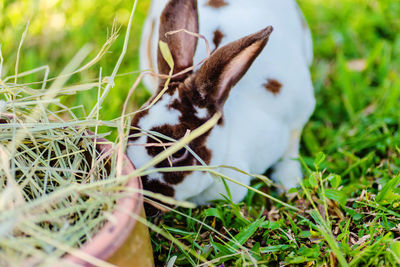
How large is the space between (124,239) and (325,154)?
4.15 feet

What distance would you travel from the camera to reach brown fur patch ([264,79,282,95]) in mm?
1966

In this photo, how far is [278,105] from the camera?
6.51ft

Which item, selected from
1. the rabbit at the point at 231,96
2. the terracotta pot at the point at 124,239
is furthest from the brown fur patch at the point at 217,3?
the terracotta pot at the point at 124,239

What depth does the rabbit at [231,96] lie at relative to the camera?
5.46ft

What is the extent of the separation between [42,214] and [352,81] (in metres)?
2.02

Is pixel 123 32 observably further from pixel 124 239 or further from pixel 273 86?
pixel 124 239

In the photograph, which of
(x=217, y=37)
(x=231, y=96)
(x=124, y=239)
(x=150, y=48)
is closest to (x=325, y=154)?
(x=231, y=96)

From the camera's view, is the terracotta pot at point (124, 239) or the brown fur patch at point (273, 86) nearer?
the terracotta pot at point (124, 239)

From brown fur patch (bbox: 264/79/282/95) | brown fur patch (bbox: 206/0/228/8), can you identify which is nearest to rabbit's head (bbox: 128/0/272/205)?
brown fur patch (bbox: 264/79/282/95)

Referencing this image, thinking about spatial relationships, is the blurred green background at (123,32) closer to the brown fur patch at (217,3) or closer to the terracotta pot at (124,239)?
the brown fur patch at (217,3)

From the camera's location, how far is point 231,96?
1895 millimetres

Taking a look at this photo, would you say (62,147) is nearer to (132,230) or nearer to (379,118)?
(132,230)

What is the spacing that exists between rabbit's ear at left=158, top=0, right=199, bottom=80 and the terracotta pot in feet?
1.64

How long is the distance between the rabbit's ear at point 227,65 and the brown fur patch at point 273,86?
0.34 meters
